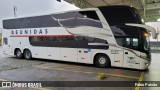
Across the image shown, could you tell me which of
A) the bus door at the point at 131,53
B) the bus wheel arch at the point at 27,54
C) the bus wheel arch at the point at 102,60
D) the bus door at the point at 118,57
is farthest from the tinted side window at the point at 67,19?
the bus wheel arch at the point at 27,54

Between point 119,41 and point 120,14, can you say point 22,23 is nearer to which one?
point 120,14

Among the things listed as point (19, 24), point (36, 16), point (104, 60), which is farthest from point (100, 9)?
point (19, 24)

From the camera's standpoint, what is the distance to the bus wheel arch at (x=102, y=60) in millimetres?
9297

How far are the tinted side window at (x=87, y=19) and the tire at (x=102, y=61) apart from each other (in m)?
1.63

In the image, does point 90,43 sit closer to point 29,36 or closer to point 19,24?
point 29,36

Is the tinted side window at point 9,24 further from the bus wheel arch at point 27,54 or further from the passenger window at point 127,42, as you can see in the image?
the passenger window at point 127,42

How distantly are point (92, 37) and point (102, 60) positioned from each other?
4.36 ft

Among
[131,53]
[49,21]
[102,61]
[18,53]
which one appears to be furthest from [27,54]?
[131,53]

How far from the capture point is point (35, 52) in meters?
12.2

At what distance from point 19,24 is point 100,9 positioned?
6.58 meters

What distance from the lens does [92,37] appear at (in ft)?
31.3

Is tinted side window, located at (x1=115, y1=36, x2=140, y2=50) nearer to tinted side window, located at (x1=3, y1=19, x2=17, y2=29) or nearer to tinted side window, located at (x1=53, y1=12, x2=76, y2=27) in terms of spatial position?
tinted side window, located at (x1=53, y1=12, x2=76, y2=27)

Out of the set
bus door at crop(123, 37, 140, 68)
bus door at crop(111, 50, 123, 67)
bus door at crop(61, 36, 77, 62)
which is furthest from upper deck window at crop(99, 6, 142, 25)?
bus door at crop(61, 36, 77, 62)

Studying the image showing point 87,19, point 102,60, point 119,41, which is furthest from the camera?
point 87,19
